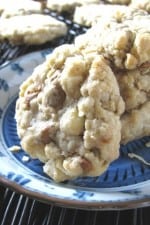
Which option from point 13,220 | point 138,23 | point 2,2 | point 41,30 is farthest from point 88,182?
point 2,2

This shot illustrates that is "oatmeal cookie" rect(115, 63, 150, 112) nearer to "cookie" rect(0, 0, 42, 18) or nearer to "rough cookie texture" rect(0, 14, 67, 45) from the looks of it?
"rough cookie texture" rect(0, 14, 67, 45)

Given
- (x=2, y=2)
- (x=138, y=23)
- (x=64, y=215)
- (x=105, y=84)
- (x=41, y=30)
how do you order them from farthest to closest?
(x=2, y=2) → (x=41, y=30) → (x=138, y=23) → (x=64, y=215) → (x=105, y=84)

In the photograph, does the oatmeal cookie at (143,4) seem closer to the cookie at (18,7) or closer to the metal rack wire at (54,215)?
the cookie at (18,7)

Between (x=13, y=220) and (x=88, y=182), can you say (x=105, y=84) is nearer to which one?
(x=88, y=182)

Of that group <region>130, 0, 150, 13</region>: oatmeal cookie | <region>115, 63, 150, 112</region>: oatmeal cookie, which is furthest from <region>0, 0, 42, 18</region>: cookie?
<region>115, 63, 150, 112</region>: oatmeal cookie

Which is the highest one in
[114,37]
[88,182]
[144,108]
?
[114,37]

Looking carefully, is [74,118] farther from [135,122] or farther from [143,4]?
[143,4]

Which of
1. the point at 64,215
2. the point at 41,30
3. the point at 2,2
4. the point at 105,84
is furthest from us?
the point at 2,2
